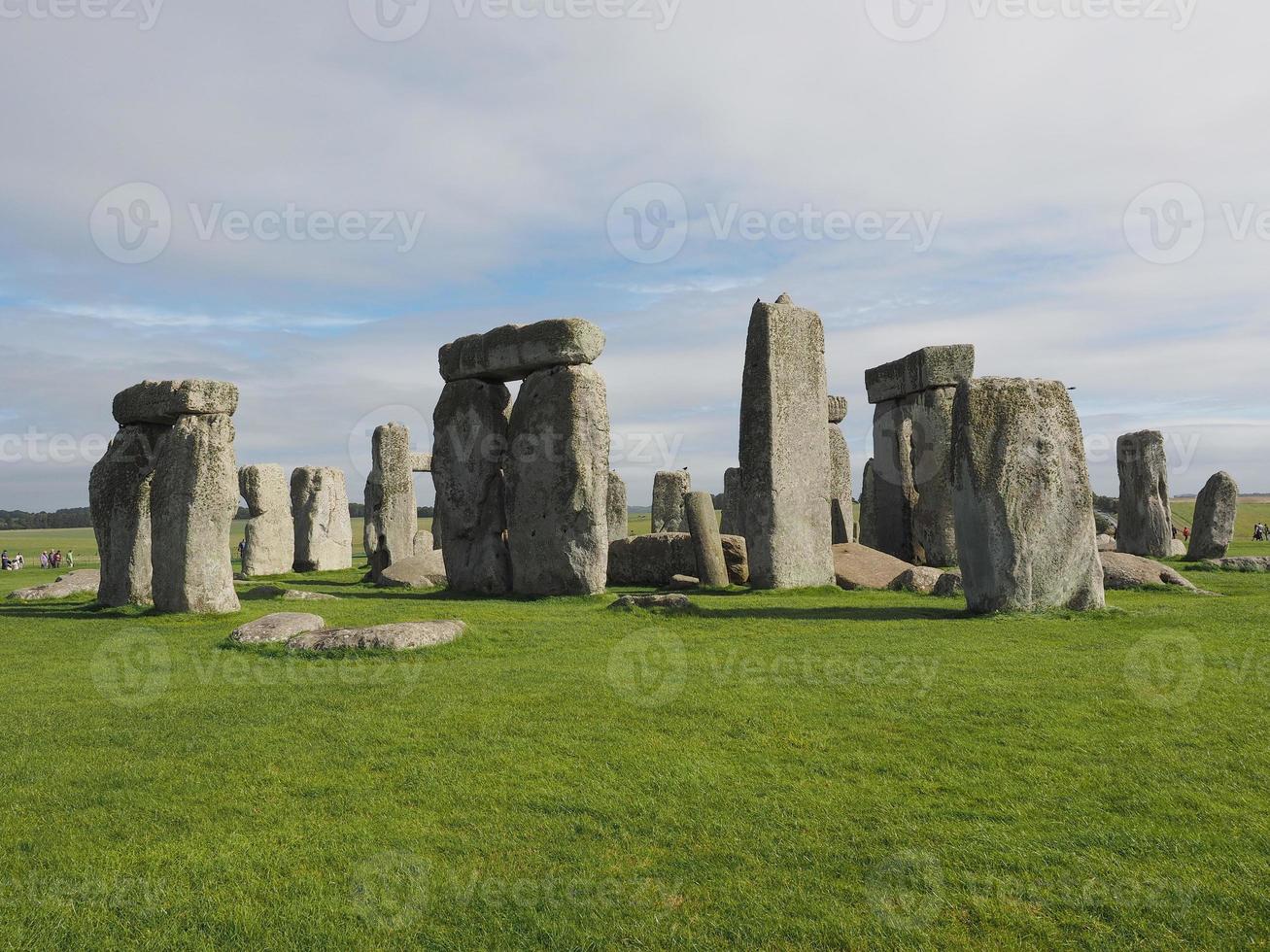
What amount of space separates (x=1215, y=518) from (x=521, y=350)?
15307mm

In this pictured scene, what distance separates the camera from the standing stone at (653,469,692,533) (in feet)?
100

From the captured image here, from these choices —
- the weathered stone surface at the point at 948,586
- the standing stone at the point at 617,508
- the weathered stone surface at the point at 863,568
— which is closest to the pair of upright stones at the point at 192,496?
the weathered stone surface at the point at 863,568

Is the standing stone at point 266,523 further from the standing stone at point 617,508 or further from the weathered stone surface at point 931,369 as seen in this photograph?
the weathered stone surface at point 931,369

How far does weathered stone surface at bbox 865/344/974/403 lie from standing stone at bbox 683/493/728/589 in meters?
6.20

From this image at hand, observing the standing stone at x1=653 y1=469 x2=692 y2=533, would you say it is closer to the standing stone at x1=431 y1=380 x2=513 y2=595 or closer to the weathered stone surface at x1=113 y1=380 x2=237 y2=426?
the standing stone at x1=431 y1=380 x2=513 y2=595

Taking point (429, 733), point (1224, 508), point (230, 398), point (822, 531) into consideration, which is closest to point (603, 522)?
point (822, 531)

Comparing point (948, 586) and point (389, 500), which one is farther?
point (389, 500)

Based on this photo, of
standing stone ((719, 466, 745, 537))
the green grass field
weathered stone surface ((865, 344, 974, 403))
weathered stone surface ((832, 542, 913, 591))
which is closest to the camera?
the green grass field

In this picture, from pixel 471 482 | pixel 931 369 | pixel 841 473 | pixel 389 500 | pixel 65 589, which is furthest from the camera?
pixel 841 473

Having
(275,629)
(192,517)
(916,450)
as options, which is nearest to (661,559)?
(916,450)

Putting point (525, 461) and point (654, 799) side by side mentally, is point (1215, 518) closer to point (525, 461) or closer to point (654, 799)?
point (525, 461)

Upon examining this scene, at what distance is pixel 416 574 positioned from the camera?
675 inches

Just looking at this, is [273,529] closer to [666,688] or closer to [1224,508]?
[666,688]

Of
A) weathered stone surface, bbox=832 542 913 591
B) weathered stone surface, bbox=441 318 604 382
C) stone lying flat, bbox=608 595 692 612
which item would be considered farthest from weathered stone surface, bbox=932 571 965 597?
weathered stone surface, bbox=441 318 604 382
